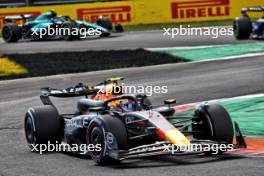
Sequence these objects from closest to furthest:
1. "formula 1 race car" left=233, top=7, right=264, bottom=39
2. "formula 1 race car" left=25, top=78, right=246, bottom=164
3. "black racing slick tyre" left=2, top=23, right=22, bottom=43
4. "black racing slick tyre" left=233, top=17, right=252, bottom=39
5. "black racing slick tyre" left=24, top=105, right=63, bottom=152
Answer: "formula 1 race car" left=25, top=78, right=246, bottom=164 < "black racing slick tyre" left=24, top=105, right=63, bottom=152 < "formula 1 race car" left=233, top=7, right=264, bottom=39 < "black racing slick tyre" left=233, top=17, right=252, bottom=39 < "black racing slick tyre" left=2, top=23, right=22, bottom=43

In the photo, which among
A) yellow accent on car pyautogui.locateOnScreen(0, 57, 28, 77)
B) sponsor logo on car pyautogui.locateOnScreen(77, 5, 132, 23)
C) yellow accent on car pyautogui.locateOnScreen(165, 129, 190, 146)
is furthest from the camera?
sponsor logo on car pyautogui.locateOnScreen(77, 5, 132, 23)

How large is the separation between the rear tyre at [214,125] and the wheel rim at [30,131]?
2575 millimetres

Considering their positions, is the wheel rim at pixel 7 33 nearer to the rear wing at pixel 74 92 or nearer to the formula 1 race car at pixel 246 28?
the formula 1 race car at pixel 246 28

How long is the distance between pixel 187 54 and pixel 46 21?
9.38 metres

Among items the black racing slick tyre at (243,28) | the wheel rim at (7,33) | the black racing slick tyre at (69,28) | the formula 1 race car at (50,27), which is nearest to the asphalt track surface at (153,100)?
the black racing slick tyre at (243,28)

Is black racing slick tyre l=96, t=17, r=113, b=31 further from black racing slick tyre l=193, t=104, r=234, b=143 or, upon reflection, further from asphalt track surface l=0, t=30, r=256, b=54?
black racing slick tyre l=193, t=104, r=234, b=143

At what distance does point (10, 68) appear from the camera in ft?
75.4

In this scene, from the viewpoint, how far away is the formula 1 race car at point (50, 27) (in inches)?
1227

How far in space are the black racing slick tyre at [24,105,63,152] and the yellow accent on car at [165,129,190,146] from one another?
2.30 m

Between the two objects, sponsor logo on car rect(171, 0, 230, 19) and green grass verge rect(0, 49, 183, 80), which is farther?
sponsor logo on car rect(171, 0, 230, 19)

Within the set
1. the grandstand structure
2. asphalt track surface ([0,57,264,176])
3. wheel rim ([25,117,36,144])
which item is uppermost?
the grandstand structure

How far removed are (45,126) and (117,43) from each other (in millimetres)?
17413

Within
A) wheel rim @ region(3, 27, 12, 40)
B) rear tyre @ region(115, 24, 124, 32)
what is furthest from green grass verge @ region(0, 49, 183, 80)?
rear tyre @ region(115, 24, 124, 32)

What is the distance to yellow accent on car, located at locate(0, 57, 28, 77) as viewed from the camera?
22.2 meters
